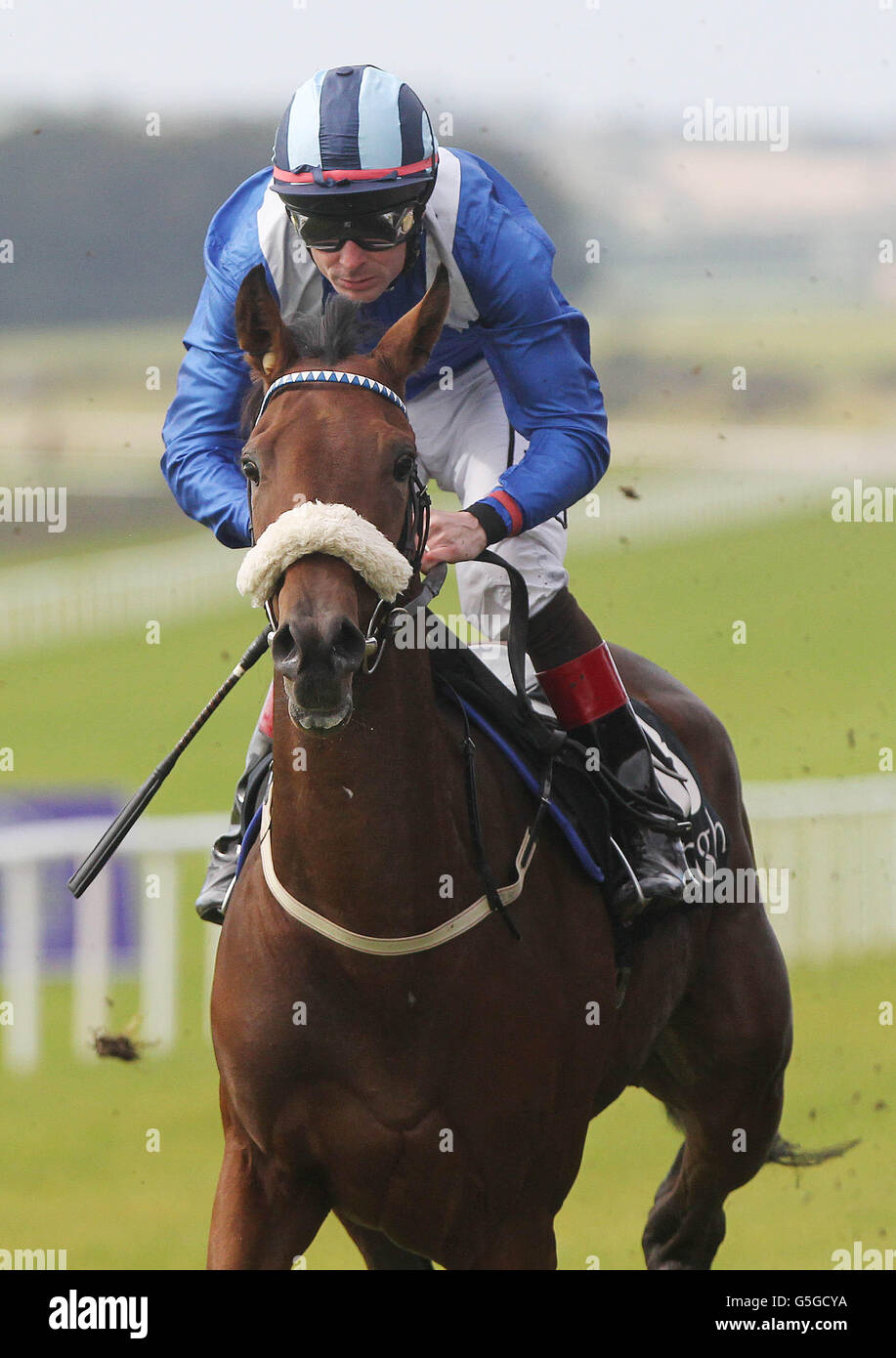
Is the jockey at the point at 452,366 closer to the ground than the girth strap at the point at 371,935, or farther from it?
farther from it

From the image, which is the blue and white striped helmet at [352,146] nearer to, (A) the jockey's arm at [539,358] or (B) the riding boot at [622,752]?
(A) the jockey's arm at [539,358]

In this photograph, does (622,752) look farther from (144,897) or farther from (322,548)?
(144,897)

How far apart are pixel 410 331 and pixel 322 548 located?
473 millimetres

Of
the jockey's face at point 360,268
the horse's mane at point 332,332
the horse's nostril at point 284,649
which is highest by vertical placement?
the jockey's face at point 360,268

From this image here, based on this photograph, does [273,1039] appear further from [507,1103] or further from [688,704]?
[688,704]

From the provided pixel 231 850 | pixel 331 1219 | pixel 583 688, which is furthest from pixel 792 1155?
pixel 331 1219

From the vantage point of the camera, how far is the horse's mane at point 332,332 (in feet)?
7.93

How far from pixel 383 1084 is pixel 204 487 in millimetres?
993

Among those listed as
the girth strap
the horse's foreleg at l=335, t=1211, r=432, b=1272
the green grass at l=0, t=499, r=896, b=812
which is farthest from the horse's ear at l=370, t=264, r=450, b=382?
the green grass at l=0, t=499, r=896, b=812

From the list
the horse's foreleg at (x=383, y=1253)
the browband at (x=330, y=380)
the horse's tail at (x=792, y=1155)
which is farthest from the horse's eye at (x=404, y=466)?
the horse's tail at (x=792, y=1155)

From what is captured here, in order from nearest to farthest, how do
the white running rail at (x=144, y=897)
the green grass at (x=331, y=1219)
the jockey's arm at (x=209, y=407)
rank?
the jockey's arm at (x=209, y=407)
the green grass at (x=331, y=1219)
the white running rail at (x=144, y=897)

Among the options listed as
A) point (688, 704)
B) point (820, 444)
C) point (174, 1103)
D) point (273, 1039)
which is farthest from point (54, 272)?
point (273, 1039)

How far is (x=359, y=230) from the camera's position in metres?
2.70

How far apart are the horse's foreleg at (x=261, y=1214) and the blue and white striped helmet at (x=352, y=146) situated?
152 centimetres
